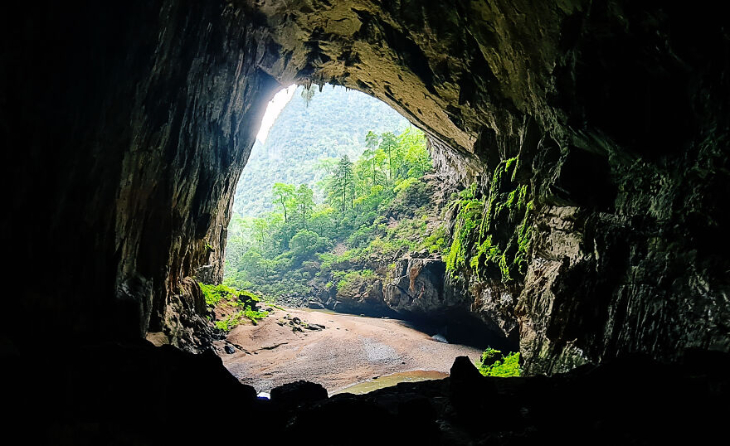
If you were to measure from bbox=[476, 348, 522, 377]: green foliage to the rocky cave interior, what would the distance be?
106cm

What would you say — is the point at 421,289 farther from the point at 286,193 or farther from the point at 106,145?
the point at 286,193

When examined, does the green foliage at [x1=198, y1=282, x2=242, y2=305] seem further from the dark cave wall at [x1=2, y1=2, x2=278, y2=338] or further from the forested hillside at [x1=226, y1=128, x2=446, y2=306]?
the forested hillside at [x1=226, y1=128, x2=446, y2=306]

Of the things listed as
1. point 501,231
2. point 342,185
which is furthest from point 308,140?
point 501,231

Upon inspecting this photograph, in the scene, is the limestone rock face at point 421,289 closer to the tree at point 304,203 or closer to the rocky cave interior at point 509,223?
the rocky cave interior at point 509,223

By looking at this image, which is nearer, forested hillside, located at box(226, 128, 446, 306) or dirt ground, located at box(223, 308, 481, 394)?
dirt ground, located at box(223, 308, 481, 394)

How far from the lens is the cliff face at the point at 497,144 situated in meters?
5.06

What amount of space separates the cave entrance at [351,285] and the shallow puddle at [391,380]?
36 mm

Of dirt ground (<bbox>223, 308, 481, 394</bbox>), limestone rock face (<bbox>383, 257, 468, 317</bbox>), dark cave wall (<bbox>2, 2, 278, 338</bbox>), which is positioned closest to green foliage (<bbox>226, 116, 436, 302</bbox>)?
limestone rock face (<bbox>383, 257, 468, 317</bbox>)

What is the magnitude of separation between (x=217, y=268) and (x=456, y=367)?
55.1 ft

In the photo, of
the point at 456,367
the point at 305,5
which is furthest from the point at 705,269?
the point at 305,5

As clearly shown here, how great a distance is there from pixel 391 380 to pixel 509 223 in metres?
5.62

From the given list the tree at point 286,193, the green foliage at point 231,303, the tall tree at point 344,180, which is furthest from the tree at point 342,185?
the green foliage at point 231,303

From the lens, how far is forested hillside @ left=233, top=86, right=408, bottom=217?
93.7 meters

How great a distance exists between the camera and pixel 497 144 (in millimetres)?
13016
